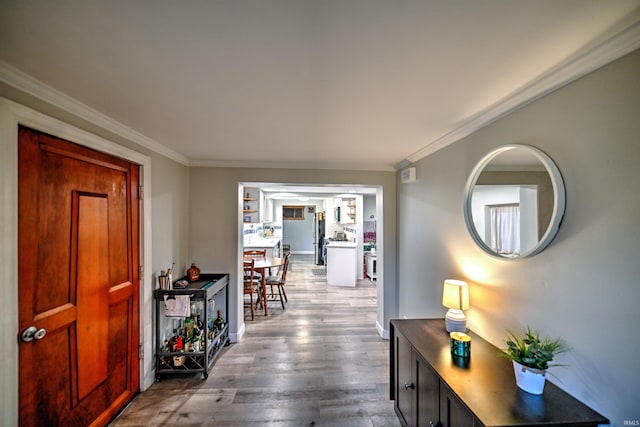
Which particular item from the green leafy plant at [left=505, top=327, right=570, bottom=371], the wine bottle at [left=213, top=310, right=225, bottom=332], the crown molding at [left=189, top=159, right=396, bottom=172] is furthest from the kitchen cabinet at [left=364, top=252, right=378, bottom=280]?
the green leafy plant at [left=505, top=327, right=570, bottom=371]

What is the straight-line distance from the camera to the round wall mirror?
1272mm

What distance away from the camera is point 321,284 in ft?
20.0

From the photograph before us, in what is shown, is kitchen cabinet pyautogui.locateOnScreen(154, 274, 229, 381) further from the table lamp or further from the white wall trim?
the table lamp

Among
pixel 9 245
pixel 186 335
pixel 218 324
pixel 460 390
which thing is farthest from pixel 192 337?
pixel 460 390

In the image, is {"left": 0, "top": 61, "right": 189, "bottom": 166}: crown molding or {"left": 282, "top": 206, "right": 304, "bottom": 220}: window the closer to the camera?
{"left": 0, "top": 61, "right": 189, "bottom": 166}: crown molding

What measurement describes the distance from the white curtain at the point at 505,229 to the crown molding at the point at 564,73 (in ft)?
2.05

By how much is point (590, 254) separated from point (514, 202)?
488 millimetres

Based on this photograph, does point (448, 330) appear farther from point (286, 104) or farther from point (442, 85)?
point (286, 104)

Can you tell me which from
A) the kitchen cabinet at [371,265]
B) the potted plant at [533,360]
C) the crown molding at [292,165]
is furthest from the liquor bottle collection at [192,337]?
the kitchen cabinet at [371,265]

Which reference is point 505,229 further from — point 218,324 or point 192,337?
point 218,324

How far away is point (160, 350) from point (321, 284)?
156 inches

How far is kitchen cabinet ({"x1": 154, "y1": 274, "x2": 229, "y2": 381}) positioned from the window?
26.2 feet

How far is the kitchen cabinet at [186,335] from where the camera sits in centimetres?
246

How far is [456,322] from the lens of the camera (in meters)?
1.83
